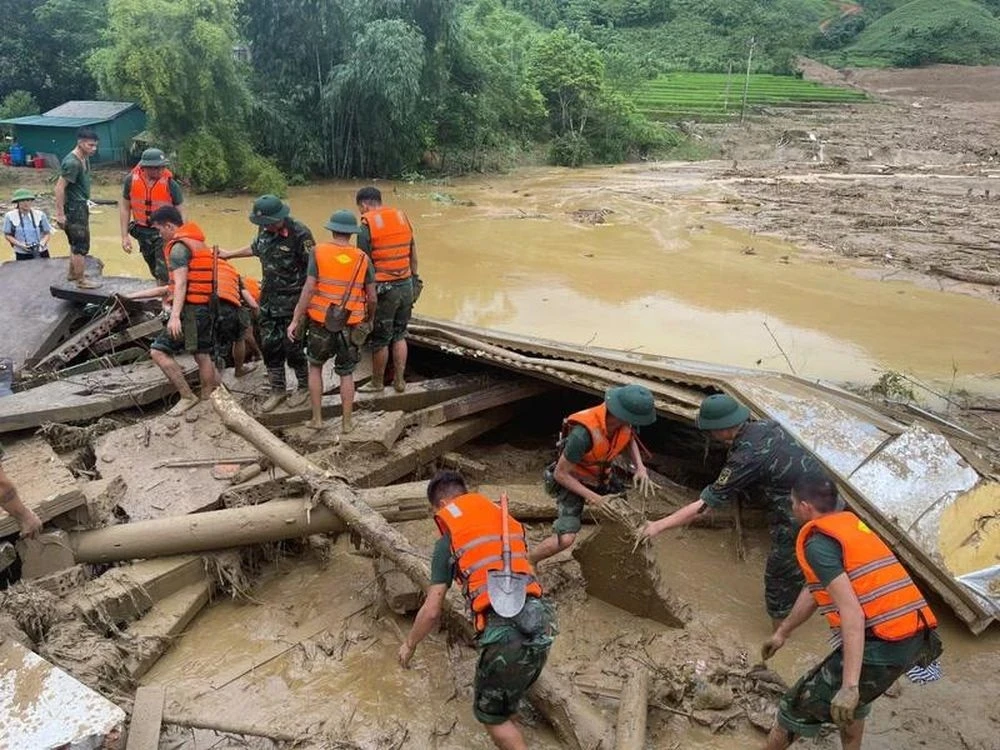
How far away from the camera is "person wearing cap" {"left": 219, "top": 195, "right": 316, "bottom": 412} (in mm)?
5961

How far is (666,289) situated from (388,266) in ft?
25.5

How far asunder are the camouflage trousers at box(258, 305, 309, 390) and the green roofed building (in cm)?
1893

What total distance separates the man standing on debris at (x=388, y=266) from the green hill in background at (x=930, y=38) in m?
56.3

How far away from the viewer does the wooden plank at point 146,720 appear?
11.5 feet

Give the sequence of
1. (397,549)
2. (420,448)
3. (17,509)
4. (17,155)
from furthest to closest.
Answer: (17,155)
(420,448)
(397,549)
(17,509)

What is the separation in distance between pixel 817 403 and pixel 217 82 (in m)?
17.6

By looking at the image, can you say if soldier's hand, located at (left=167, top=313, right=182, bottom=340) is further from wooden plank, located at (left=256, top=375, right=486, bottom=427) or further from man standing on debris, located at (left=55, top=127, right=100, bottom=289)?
man standing on debris, located at (left=55, top=127, right=100, bottom=289)

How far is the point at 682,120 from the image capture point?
34.3 metres

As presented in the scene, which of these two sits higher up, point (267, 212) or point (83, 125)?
point (267, 212)

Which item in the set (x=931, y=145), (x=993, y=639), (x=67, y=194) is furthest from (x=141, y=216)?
(x=931, y=145)

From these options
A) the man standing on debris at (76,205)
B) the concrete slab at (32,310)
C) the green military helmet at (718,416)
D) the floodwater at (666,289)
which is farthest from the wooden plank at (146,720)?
the floodwater at (666,289)

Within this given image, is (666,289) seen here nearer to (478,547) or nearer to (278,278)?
(278,278)

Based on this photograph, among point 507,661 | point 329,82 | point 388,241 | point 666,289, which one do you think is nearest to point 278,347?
point 388,241

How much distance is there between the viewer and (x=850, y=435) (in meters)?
5.33
